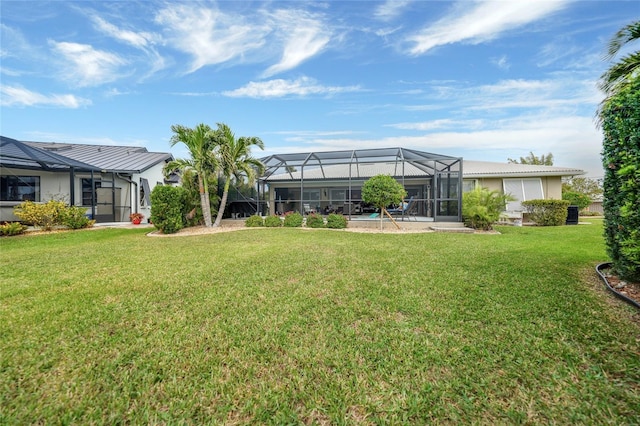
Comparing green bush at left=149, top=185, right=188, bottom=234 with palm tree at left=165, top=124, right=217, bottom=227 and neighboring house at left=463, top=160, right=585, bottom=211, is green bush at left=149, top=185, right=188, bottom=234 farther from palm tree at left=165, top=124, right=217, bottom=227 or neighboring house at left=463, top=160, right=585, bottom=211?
neighboring house at left=463, top=160, right=585, bottom=211

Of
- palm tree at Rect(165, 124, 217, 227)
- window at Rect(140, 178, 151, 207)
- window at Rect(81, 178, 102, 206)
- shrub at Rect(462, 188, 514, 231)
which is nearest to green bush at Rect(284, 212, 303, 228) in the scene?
palm tree at Rect(165, 124, 217, 227)

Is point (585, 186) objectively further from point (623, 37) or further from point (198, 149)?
point (198, 149)

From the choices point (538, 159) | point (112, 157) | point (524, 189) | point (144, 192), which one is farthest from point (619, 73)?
point (538, 159)

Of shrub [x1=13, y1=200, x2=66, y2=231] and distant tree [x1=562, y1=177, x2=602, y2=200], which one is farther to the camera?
distant tree [x1=562, y1=177, x2=602, y2=200]

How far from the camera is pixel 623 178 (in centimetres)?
353

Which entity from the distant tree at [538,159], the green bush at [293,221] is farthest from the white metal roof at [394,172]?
the distant tree at [538,159]

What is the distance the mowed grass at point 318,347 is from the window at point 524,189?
1442 centimetres

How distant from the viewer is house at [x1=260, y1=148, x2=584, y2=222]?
13617mm

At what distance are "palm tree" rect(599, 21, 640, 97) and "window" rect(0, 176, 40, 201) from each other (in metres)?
22.3

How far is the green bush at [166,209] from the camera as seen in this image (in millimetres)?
10914

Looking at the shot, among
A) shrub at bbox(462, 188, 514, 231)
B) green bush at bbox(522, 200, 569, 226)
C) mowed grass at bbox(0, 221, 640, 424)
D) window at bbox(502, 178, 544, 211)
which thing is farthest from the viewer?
window at bbox(502, 178, 544, 211)

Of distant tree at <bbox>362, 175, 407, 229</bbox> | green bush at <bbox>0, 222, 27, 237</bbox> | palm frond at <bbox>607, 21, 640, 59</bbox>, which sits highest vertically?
palm frond at <bbox>607, 21, 640, 59</bbox>

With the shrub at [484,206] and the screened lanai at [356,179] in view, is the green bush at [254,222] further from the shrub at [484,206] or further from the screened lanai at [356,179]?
the shrub at [484,206]

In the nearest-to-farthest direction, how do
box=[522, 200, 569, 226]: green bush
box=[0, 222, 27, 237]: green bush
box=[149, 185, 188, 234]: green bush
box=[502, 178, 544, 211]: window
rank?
1. box=[0, 222, 27, 237]: green bush
2. box=[149, 185, 188, 234]: green bush
3. box=[522, 200, 569, 226]: green bush
4. box=[502, 178, 544, 211]: window
